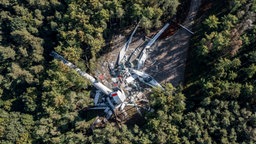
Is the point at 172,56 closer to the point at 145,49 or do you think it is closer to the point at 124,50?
the point at 145,49

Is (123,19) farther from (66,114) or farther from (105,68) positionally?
(66,114)

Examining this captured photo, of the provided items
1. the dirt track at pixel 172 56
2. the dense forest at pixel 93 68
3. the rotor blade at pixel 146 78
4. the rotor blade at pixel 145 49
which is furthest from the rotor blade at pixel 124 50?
the dirt track at pixel 172 56

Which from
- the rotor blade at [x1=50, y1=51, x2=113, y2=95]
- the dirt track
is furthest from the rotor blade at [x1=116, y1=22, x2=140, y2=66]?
the rotor blade at [x1=50, y1=51, x2=113, y2=95]

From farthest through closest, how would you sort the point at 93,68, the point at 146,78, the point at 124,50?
1. the point at 124,50
2. the point at 93,68
3. the point at 146,78

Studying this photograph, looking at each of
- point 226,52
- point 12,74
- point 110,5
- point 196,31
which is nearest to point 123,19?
point 110,5

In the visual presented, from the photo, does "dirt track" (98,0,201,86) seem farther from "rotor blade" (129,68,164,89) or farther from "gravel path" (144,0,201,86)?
"rotor blade" (129,68,164,89)

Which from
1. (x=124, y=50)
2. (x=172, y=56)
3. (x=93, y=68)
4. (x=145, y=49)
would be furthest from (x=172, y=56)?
(x=93, y=68)
